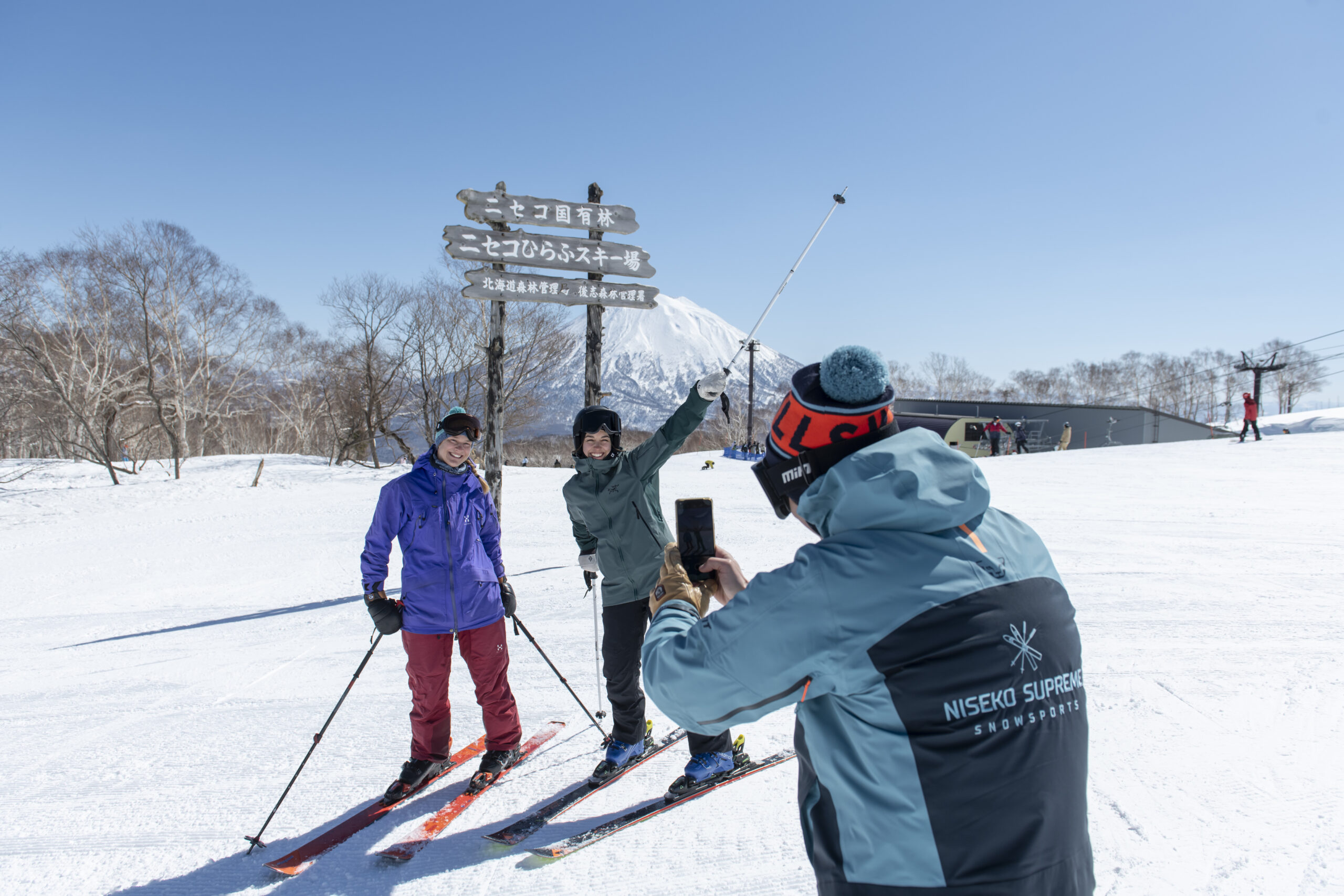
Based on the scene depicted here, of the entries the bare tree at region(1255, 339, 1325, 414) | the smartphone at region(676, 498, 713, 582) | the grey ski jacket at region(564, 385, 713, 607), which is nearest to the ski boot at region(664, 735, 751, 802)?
the grey ski jacket at region(564, 385, 713, 607)

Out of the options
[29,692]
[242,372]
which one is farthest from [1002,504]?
[242,372]

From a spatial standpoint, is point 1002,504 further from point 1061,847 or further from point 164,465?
point 164,465

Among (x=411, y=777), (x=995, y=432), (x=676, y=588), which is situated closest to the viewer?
(x=676, y=588)

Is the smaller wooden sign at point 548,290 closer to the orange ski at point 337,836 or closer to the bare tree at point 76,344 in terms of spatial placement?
the orange ski at point 337,836

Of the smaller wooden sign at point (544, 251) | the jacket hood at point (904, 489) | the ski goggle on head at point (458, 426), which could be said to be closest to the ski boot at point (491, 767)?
the ski goggle on head at point (458, 426)

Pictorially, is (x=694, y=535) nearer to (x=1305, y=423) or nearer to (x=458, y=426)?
(x=458, y=426)

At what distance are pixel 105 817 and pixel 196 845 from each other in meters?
0.63

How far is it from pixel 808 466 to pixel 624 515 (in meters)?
2.20

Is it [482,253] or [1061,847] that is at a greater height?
[482,253]

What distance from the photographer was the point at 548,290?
301 inches

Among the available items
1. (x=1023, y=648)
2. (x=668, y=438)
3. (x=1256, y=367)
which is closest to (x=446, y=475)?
(x=668, y=438)

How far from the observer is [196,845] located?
115 inches

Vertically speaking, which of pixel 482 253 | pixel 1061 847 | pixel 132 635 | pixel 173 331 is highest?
pixel 173 331

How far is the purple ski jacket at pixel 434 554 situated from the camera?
10.8ft
